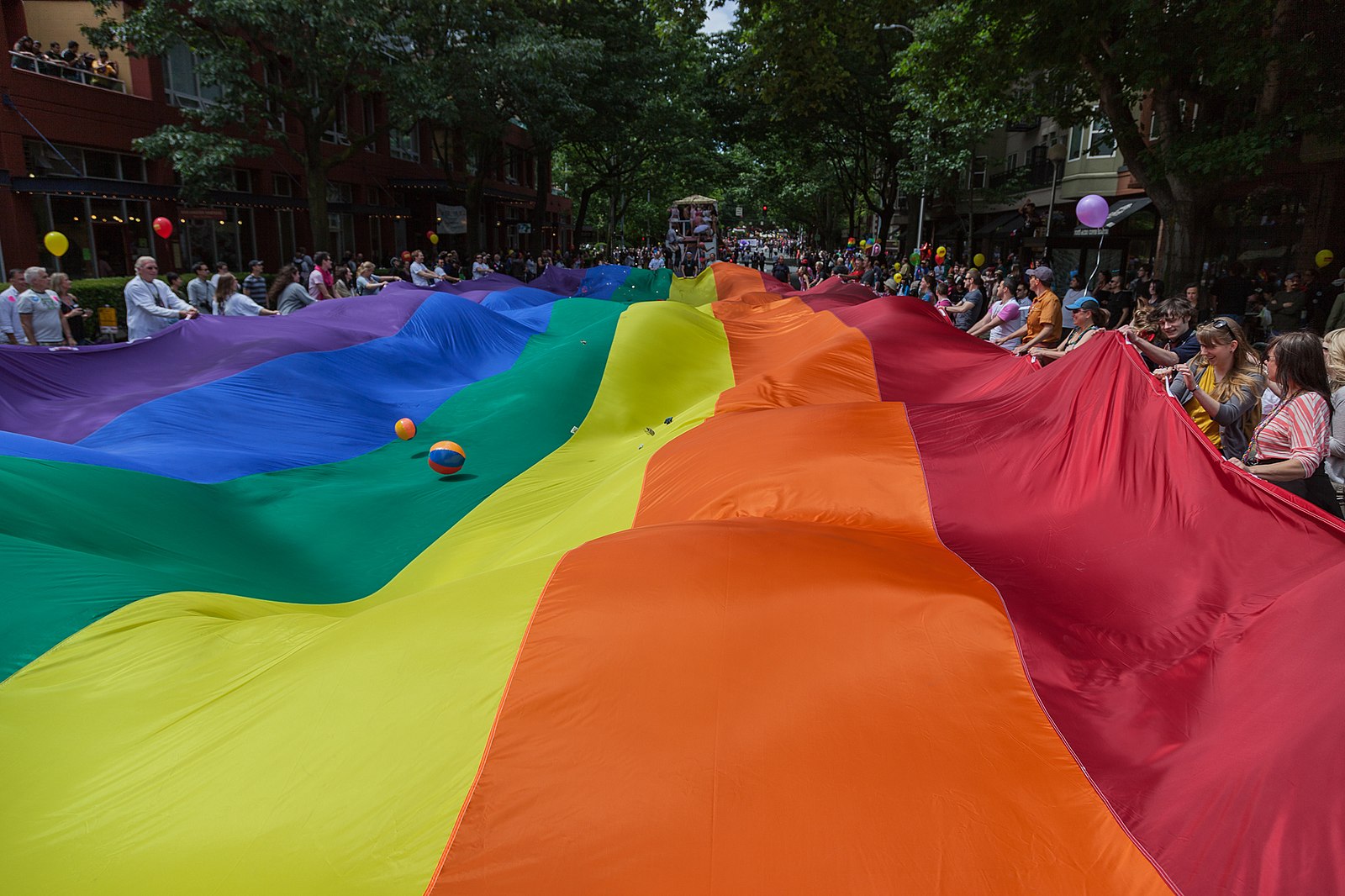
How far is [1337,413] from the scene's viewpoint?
487 centimetres

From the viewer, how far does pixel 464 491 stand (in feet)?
21.2

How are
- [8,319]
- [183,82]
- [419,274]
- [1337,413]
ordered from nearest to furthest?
[1337,413], [8,319], [419,274], [183,82]

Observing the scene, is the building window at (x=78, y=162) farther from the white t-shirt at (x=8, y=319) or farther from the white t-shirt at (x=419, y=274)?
the white t-shirt at (x=8, y=319)

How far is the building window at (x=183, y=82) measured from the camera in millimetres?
20703

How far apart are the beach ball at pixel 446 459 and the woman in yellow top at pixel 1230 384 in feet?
17.1

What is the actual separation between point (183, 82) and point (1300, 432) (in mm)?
24855

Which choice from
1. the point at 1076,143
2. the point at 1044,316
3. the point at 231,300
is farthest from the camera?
the point at 1076,143

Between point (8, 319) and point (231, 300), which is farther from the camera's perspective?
point (231, 300)

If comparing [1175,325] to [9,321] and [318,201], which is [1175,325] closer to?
[9,321]

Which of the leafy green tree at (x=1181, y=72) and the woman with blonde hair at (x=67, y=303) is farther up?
the leafy green tree at (x=1181, y=72)

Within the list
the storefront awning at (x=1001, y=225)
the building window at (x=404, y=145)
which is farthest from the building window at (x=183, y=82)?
the storefront awning at (x=1001, y=225)

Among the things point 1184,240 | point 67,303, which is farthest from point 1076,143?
point 67,303

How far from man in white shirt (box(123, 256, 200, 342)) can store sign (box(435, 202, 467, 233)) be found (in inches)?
962

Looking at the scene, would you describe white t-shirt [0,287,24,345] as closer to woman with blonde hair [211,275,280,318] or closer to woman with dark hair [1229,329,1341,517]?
woman with blonde hair [211,275,280,318]
